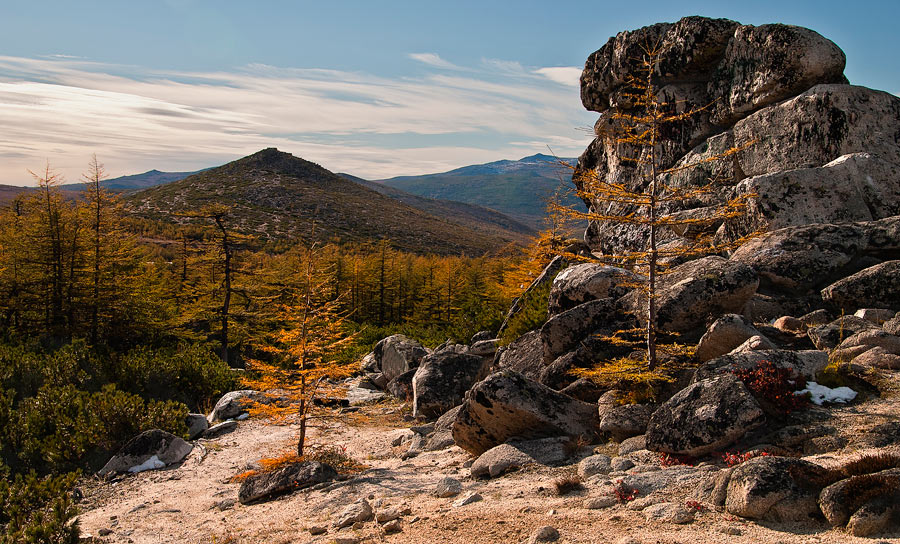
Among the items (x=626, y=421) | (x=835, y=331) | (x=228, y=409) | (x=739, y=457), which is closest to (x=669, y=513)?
(x=739, y=457)

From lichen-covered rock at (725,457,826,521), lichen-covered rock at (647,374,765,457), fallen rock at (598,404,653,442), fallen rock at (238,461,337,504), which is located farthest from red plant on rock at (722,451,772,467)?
fallen rock at (238,461,337,504)

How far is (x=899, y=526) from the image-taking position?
460 centimetres

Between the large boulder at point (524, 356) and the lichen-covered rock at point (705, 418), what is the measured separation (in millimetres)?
5643

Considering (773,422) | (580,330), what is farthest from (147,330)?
(773,422)

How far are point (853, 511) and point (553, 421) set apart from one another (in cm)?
508

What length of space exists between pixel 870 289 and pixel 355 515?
11.8m

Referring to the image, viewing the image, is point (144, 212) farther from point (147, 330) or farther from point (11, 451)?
point (11, 451)

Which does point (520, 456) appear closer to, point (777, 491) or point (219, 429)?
point (777, 491)

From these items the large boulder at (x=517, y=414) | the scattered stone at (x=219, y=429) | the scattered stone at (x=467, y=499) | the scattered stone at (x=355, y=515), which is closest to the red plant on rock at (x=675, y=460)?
the large boulder at (x=517, y=414)

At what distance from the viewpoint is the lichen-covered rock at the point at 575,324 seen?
1270cm

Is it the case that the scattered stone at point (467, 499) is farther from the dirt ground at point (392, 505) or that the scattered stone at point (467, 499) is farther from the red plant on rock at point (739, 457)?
the red plant on rock at point (739, 457)

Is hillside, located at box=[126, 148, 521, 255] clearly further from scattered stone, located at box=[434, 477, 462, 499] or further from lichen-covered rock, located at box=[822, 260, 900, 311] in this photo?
scattered stone, located at box=[434, 477, 462, 499]

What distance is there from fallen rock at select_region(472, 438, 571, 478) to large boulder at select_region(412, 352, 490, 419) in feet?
20.3

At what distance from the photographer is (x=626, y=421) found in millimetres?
9078
